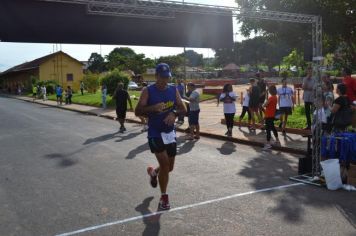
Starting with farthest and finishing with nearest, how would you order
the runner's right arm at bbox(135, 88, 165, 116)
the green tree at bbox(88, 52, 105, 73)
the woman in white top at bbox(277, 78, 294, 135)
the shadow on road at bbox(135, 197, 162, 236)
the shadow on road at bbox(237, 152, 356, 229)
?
the green tree at bbox(88, 52, 105, 73) < the woman in white top at bbox(277, 78, 294, 135) < the runner's right arm at bbox(135, 88, 165, 116) < the shadow on road at bbox(237, 152, 356, 229) < the shadow on road at bbox(135, 197, 162, 236)

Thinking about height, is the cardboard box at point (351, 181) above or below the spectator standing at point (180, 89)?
below

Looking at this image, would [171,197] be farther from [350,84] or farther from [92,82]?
[92,82]

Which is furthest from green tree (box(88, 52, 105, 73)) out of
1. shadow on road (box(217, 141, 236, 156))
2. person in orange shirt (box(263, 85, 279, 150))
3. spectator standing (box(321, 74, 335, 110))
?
spectator standing (box(321, 74, 335, 110))

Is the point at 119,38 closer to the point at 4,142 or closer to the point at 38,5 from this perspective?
the point at 38,5

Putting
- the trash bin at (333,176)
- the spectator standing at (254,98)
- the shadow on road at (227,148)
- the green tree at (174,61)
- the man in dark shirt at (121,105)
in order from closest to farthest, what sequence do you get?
the trash bin at (333,176) → the shadow on road at (227,148) → the spectator standing at (254,98) → the man in dark shirt at (121,105) → the green tree at (174,61)

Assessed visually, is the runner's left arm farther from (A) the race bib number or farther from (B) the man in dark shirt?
(B) the man in dark shirt

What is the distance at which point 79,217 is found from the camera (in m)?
5.55

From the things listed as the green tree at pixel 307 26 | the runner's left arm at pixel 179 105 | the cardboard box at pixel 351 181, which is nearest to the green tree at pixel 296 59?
the green tree at pixel 307 26

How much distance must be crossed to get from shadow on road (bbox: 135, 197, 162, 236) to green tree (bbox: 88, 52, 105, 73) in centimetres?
10358

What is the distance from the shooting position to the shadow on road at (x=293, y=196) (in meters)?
5.54

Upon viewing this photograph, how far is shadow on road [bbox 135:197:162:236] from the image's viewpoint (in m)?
4.94

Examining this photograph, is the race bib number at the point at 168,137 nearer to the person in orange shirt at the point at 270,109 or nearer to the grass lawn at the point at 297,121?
the person in orange shirt at the point at 270,109

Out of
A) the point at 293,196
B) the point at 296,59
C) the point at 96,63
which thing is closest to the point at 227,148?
the point at 293,196

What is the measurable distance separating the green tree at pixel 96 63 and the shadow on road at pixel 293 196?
101735mm
